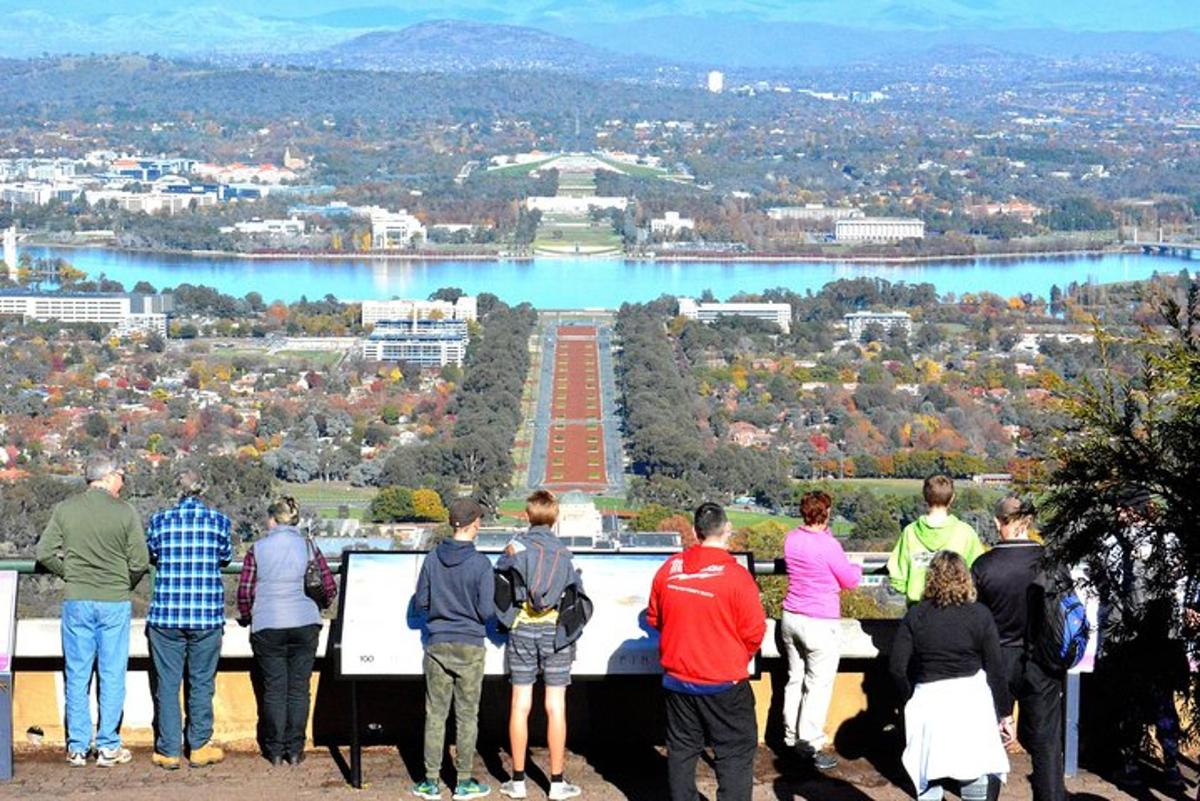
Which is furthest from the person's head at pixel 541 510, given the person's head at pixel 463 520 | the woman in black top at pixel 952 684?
the woman in black top at pixel 952 684

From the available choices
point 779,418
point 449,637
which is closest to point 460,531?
point 449,637

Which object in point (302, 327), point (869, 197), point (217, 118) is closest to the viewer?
point (302, 327)

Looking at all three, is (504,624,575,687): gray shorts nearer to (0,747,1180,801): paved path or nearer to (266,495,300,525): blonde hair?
(0,747,1180,801): paved path

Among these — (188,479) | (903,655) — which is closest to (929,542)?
(903,655)

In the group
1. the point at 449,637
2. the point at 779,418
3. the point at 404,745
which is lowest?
the point at 779,418

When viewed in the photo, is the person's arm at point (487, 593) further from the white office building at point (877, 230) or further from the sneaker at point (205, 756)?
the white office building at point (877, 230)

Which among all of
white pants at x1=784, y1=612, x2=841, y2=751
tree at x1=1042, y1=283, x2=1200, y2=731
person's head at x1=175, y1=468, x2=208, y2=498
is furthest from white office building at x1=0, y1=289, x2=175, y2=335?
tree at x1=1042, y1=283, x2=1200, y2=731

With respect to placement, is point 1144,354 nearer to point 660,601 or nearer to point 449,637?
point 660,601
